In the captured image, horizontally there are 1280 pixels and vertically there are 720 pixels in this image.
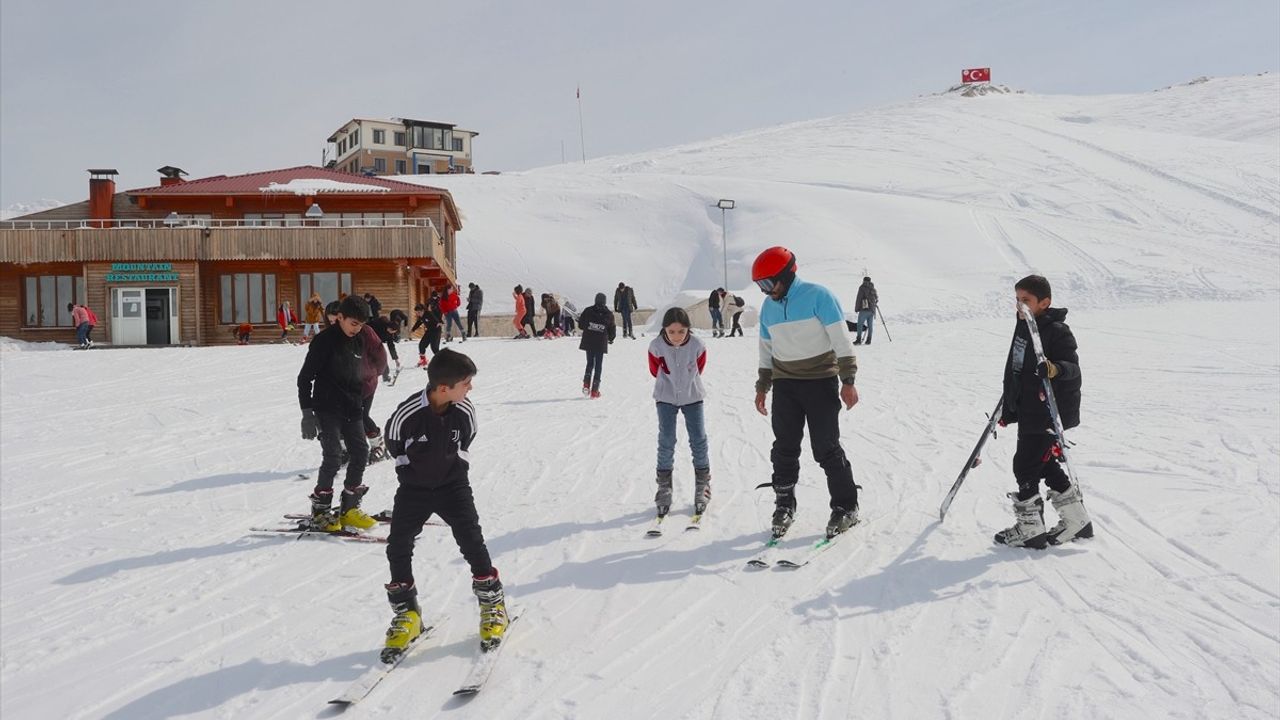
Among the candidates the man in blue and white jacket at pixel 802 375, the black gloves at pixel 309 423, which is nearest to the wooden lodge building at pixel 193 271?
the black gloves at pixel 309 423

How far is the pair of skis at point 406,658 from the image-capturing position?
11.5 feet

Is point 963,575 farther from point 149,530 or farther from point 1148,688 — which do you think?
point 149,530

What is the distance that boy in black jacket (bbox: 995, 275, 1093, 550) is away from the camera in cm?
484

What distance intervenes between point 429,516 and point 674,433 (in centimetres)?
250

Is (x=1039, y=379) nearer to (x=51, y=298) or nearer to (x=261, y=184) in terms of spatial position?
(x=51, y=298)

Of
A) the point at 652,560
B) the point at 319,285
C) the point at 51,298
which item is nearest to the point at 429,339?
the point at 652,560

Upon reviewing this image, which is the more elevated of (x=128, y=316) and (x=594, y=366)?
(x=128, y=316)

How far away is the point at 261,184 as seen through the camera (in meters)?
33.5

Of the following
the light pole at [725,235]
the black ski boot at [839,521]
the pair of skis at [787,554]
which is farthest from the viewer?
the light pole at [725,235]

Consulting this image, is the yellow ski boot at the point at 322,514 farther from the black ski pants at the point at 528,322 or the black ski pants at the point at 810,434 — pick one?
the black ski pants at the point at 528,322

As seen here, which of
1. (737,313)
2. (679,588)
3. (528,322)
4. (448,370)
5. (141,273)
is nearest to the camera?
(448,370)

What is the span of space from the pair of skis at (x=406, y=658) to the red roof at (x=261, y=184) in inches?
1187

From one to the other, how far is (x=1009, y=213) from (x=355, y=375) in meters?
43.3

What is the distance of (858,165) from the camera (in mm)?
58812
